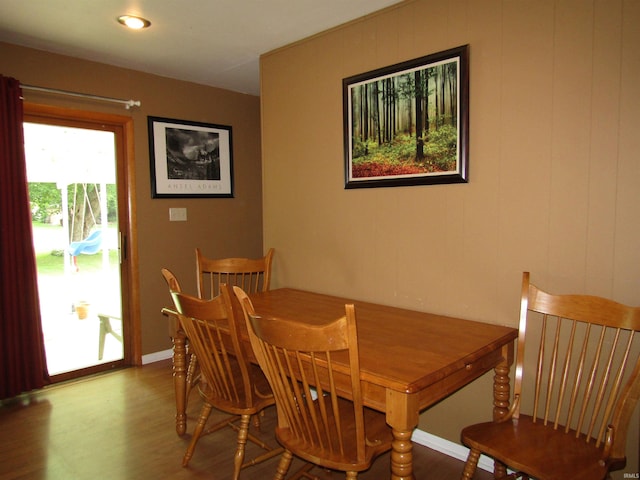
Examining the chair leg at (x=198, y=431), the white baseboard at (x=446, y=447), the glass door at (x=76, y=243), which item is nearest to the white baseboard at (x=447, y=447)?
the white baseboard at (x=446, y=447)

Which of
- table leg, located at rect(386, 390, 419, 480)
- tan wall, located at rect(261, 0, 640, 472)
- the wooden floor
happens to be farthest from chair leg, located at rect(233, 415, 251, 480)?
tan wall, located at rect(261, 0, 640, 472)

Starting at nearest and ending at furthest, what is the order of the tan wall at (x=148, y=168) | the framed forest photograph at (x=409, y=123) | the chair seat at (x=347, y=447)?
the chair seat at (x=347, y=447) < the framed forest photograph at (x=409, y=123) < the tan wall at (x=148, y=168)

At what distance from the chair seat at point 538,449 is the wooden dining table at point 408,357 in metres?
0.20

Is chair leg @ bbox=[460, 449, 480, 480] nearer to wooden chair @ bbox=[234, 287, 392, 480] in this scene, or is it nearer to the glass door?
wooden chair @ bbox=[234, 287, 392, 480]

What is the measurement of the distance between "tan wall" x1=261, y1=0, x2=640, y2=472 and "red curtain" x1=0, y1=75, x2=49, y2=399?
6.11 ft

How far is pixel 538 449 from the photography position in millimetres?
1560

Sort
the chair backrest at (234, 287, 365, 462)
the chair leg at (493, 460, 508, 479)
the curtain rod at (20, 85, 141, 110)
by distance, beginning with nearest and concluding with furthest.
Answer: the chair backrest at (234, 287, 365, 462), the chair leg at (493, 460, 508, 479), the curtain rod at (20, 85, 141, 110)

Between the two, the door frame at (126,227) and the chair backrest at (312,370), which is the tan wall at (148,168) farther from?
the chair backrest at (312,370)

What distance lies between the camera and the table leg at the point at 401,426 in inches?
55.4

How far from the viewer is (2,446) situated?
8.09 feet

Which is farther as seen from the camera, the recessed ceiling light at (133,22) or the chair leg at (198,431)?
the recessed ceiling light at (133,22)

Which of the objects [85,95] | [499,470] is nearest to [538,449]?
[499,470]

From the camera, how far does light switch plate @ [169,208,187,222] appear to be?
12.8 ft

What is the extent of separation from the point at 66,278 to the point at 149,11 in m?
2.07
